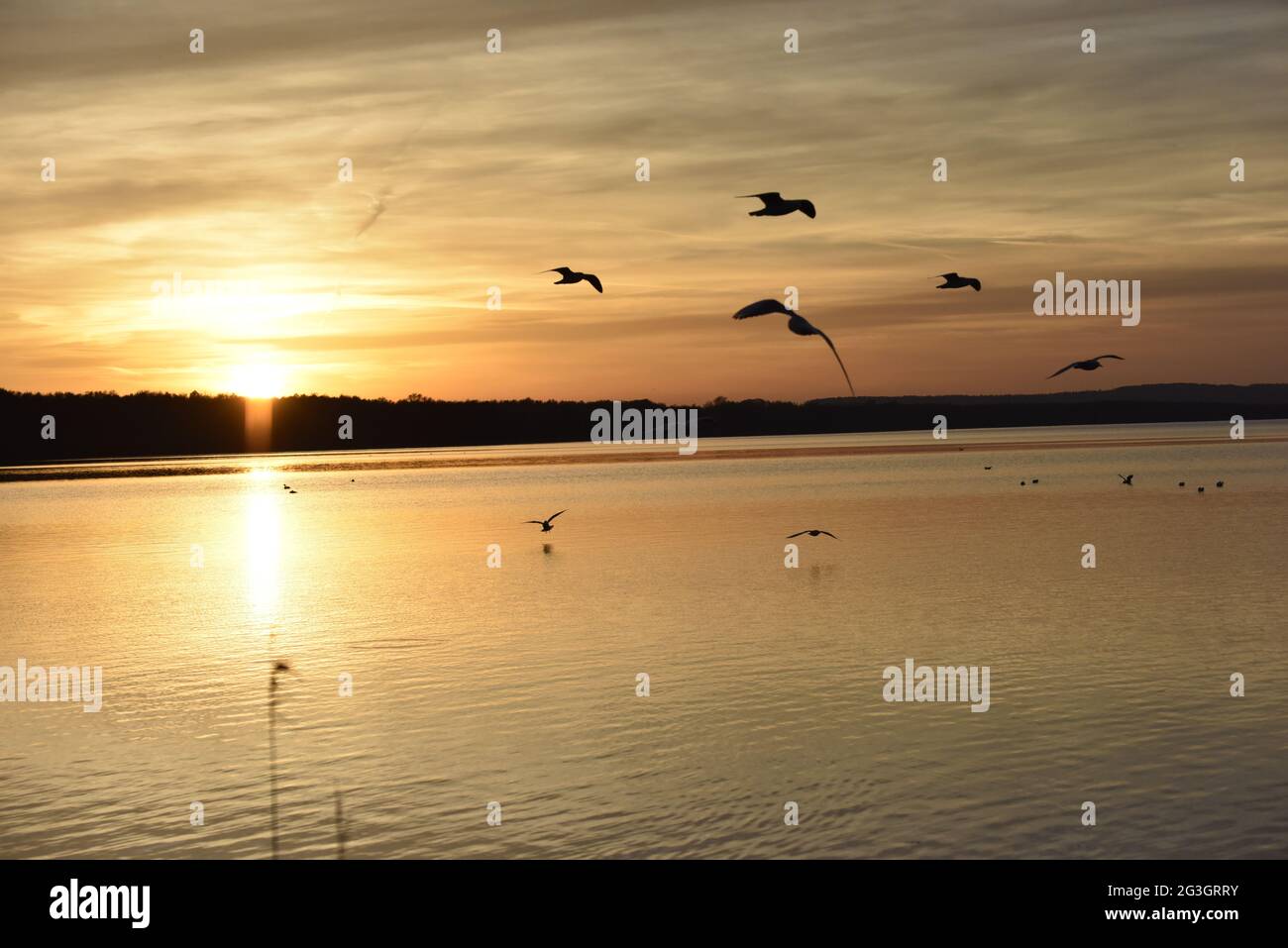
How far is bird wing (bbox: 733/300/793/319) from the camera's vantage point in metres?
17.7

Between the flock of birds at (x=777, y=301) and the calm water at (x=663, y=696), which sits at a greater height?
the flock of birds at (x=777, y=301)

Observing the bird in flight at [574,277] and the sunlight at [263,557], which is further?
the sunlight at [263,557]

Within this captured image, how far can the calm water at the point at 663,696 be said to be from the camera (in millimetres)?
16312

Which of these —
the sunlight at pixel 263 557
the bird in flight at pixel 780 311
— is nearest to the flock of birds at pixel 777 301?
the bird in flight at pixel 780 311

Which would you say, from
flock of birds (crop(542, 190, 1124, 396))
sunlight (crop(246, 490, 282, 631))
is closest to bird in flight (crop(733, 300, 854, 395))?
flock of birds (crop(542, 190, 1124, 396))

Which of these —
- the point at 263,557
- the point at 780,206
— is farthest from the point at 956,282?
the point at 263,557

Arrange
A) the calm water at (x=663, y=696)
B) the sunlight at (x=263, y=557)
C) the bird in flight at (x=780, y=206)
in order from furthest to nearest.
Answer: the sunlight at (x=263, y=557)
the bird in flight at (x=780, y=206)
the calm water at (x=663, y=696)

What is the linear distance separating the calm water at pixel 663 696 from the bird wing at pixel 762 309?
21.9 ft

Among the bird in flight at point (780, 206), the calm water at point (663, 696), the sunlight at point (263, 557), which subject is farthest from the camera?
the sunlight at point (263, 557)

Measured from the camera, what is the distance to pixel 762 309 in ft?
58.9

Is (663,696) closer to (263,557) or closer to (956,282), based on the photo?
(956,282)

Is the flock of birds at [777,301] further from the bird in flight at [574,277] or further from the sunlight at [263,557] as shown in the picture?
the sunlight at [263,557]

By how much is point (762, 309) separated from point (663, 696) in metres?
8.94
